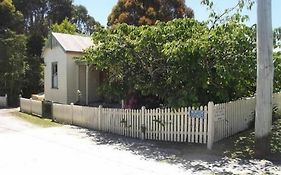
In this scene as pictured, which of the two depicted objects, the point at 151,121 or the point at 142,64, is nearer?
the point at 151,121

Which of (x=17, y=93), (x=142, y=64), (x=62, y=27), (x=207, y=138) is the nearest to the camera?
(x=207, y=138)

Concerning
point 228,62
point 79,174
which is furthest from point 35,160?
point 228,62

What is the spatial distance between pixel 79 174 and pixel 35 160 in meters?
1.87

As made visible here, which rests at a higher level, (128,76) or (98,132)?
(128,76)

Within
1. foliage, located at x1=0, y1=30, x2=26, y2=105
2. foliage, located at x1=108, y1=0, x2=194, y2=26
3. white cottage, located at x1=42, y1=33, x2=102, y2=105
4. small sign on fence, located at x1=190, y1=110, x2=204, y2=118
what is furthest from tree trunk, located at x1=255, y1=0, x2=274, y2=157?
foliage, located at x1=0, y1=30, x2=26, y2=105

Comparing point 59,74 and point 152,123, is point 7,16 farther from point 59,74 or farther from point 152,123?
point 152,123

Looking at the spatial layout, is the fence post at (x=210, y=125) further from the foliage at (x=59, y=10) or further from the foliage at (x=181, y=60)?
the foliage at (x=59, y=10)

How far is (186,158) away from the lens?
10164 millimetres

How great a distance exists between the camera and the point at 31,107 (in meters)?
21.2

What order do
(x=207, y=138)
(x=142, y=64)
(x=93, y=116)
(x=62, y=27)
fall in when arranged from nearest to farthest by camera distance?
(x=207, y=138) → (x=142, y=64) → (x=93, y=116) → (x=62, y=27)

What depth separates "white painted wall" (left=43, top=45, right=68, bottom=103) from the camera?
22281 millimetres

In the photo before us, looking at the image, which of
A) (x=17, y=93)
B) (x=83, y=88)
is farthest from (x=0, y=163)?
(x=17, y=93)

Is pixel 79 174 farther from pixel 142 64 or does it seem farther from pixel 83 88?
pixel 83 88

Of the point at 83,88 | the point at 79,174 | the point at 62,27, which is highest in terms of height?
the point at 62,27
